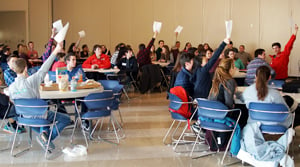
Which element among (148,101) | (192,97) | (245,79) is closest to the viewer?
(192,97)

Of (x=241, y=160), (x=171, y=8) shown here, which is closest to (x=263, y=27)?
(x=171, y=8)

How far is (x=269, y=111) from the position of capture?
438cm

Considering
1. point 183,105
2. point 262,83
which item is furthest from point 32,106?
point 262,83

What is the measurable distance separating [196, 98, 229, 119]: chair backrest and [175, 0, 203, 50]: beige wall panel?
36.7 ft

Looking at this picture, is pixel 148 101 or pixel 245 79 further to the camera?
pixel 148 101

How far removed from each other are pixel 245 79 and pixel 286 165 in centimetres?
360

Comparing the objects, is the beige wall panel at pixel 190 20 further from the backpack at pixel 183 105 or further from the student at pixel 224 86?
the student at pixel 224 86

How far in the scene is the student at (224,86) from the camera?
484 centimetres

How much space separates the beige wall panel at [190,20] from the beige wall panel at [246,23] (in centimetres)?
138

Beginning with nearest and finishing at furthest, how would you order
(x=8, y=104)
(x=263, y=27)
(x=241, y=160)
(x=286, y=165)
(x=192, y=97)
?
(x=286, y=165) → (x=241, y=160) → (x=8, y=104) → (x=192, y=97) → (x=263, y=27)

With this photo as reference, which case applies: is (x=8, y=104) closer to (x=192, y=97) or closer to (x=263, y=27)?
(x=192, y=97)

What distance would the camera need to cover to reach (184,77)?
19.1 feet

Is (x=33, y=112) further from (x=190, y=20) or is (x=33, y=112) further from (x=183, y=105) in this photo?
(x=190, y=20)

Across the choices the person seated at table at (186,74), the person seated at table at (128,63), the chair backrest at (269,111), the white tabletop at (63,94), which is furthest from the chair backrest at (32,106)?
the person seated at table at (128,63)
